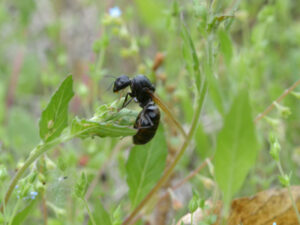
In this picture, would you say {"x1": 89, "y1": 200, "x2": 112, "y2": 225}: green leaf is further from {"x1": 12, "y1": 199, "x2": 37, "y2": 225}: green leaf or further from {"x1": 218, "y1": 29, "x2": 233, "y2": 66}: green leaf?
{"x1": 218, "y1": 29, "x2": 233, "y2": 66}: green leaf

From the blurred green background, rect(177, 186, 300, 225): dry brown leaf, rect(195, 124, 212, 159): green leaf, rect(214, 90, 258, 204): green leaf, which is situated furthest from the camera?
rect(195, 124, 212, 159): green leaf

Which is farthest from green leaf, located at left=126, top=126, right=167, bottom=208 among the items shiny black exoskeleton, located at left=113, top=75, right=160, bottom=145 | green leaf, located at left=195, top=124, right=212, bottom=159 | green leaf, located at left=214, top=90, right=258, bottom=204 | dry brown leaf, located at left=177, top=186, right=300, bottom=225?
green leaf, located at left=195, top=124, right=212, bottom=159

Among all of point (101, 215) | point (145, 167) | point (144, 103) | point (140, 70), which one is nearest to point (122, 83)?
point (144, 103)

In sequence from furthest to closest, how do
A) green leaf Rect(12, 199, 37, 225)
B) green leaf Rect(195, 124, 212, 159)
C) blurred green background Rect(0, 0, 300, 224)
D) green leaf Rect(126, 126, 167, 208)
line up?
green leaf Rect(195, 124, 212, 159)
blurred green background Rect(0, 0, 300, 224)
green leaf Rect(126, 126, 167, 208)
green leaf Rect(12, 199, 37, 225)

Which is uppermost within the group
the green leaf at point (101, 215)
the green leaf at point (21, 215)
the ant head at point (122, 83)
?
the ant head at point (122, 83)

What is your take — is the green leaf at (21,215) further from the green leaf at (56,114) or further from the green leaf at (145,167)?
the green leaf at (145,167)

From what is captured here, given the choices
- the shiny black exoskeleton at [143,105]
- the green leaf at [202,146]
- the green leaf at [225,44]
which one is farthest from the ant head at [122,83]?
the green leaf at [202,146]

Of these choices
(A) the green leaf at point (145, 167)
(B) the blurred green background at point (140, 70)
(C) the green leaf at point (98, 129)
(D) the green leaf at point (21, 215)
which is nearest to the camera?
(C) the green leaf at point (98, 129)
